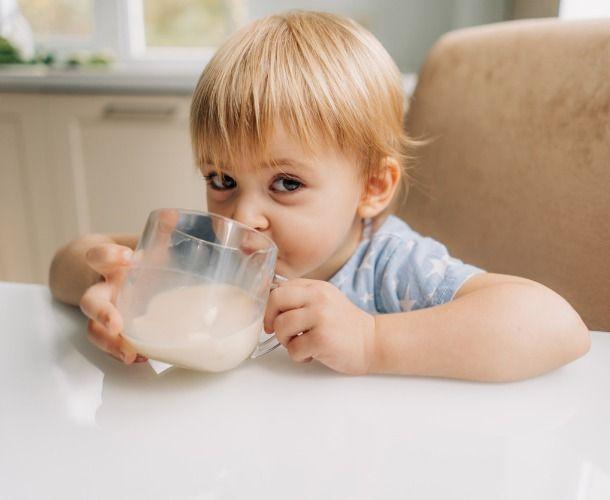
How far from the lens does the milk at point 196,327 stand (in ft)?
1.44

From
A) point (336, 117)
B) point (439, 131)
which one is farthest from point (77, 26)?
point (336, 117)

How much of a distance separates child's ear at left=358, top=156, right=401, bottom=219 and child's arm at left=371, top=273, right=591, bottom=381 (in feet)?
1.02

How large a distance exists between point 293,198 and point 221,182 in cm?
9

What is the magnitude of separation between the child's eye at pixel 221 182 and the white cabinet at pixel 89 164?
132cm

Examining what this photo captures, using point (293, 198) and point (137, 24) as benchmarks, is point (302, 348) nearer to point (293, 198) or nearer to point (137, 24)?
point (293, 198)

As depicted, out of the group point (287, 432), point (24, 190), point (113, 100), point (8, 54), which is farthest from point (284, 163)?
point (8, 54)

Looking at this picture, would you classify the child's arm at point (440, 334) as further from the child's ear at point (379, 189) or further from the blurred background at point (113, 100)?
the blurred background at point (113, 100)

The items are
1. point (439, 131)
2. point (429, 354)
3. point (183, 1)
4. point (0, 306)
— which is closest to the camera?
point (429, 354)

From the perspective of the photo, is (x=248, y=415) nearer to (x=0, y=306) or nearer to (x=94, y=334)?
(x=94, y=334)

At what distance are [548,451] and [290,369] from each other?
21 cm

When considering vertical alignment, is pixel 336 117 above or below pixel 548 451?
above

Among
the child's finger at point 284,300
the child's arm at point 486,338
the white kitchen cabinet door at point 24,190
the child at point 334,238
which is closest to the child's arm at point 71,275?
the child at point 334,238

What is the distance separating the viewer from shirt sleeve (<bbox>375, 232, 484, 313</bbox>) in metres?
0.66

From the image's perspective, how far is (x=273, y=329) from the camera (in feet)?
1.75
